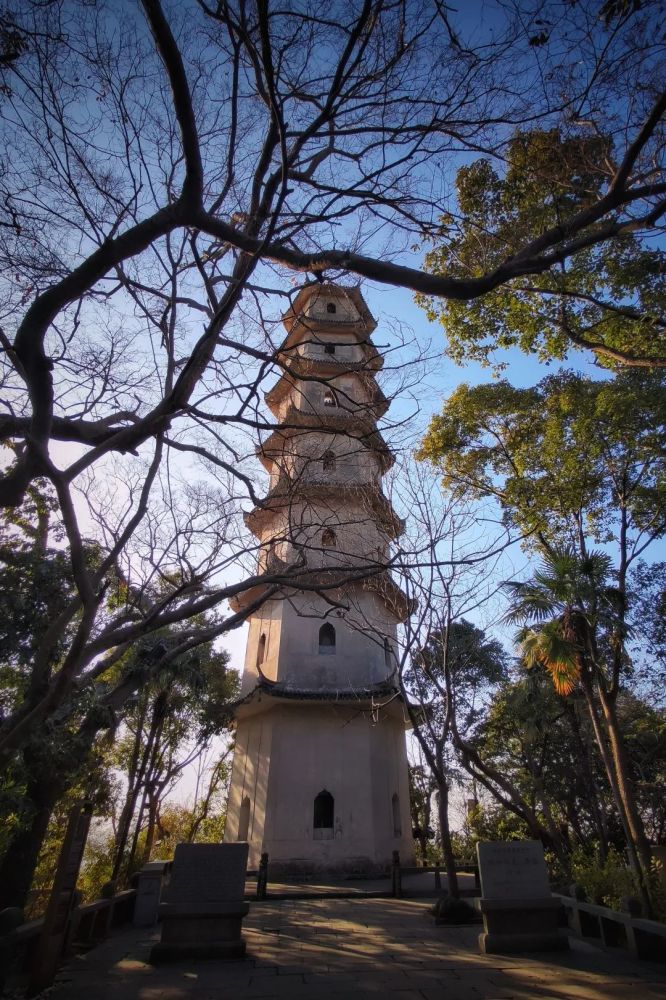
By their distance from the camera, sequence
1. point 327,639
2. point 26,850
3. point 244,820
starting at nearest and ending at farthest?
point 26,850
point 244,820
point 327,639

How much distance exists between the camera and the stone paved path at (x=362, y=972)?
5934 millimetres

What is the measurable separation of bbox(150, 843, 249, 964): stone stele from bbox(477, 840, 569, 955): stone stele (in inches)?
131

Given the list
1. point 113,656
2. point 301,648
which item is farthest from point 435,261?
point 301,648

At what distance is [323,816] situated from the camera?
52.0ft

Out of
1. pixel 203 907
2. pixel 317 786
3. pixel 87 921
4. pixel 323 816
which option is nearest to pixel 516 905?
pixel 203 907

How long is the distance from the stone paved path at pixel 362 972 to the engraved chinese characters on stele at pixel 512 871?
0.73 metres

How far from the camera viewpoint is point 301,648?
703 inches

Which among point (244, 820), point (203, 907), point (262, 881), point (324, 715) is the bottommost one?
point (203, 907)

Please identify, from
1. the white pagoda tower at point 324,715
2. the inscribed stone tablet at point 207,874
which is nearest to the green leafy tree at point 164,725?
the white pagoda tower at point 324,715

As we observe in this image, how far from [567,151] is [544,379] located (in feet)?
19.4

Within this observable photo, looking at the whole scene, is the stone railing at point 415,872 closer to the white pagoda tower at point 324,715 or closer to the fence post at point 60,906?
the white pagoda tower at point 324,715

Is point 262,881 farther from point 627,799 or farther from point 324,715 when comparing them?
point 627,799

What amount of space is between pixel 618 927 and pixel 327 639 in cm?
1118

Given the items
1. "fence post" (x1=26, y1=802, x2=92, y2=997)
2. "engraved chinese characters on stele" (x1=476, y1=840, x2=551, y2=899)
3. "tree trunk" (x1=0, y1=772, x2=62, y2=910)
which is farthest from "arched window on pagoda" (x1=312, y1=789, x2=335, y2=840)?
"fence post" (x1=26, y1=802, x2=92, y2=997)
